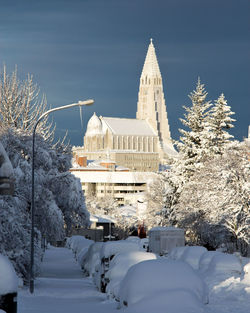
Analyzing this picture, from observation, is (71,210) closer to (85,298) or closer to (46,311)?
(85,298)

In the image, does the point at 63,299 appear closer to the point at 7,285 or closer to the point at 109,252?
the point at 109,252

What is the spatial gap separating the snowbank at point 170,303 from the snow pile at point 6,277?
9.07 feet

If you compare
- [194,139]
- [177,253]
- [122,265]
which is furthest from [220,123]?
[122,265]

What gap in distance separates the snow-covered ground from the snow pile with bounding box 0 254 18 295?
277 centimetres

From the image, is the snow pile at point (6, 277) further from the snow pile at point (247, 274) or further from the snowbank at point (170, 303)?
the snow pile at point (247, 274)

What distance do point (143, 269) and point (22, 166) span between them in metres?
18.6

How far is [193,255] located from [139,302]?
690 inches

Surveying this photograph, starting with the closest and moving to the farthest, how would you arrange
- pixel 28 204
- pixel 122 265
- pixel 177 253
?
pixel 122 265 < pixel 28 204 < pixel 177 253

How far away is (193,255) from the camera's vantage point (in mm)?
30250

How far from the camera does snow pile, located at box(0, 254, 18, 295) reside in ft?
35.3

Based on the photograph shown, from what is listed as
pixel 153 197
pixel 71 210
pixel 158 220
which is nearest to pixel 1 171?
pixel 71 210

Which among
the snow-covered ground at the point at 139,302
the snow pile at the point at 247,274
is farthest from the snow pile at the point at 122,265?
the snow pile at the point at 247,274

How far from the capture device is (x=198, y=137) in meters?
54.9

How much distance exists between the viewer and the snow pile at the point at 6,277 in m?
10.8
